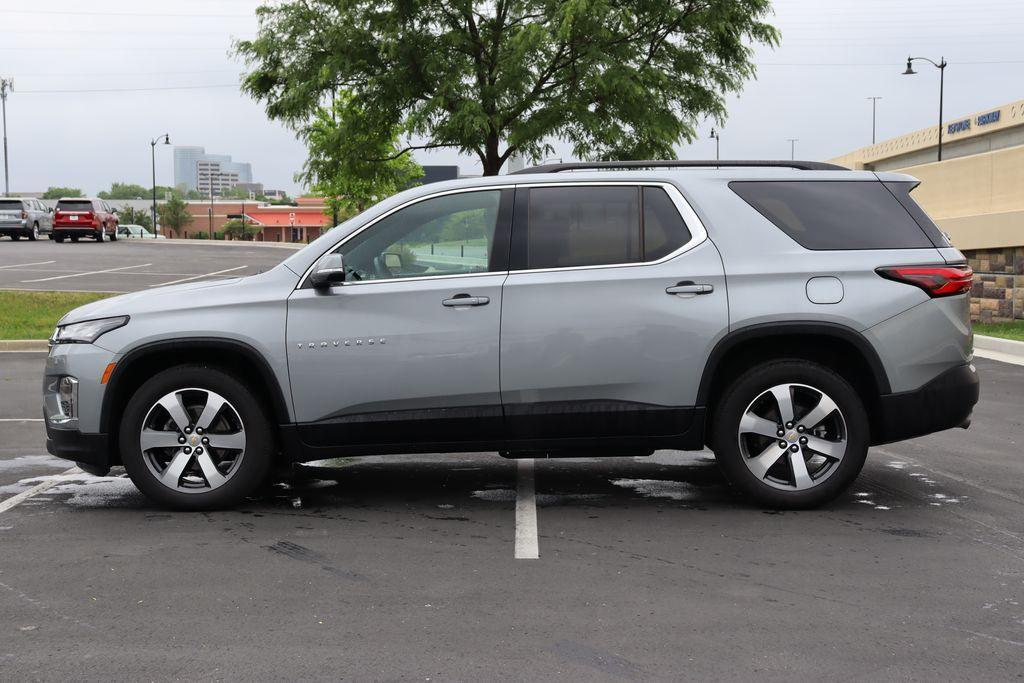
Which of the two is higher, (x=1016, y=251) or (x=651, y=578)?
(x=1016, y=251)

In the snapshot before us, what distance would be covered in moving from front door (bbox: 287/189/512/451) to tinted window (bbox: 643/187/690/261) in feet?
2.66

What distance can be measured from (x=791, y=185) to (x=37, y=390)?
27.9 ft

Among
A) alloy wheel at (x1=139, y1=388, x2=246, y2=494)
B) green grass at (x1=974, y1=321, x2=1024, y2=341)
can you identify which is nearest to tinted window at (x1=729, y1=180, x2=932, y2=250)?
alloy wheel at (x1=139, y1=388, x2=246, y2=494)

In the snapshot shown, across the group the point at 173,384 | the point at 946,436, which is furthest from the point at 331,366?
the point at 946,436

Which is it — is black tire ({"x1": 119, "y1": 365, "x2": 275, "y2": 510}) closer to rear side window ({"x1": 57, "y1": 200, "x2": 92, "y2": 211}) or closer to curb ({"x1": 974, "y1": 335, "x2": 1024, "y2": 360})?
curb ({"x1": 974, "y1": 335, "x2": 1024, "y2": 360})

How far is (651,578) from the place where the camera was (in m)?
5.04

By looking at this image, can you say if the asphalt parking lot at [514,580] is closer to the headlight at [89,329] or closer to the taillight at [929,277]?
the headlight at [89,329]

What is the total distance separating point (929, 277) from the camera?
6242mm

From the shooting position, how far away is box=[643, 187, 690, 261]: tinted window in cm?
627

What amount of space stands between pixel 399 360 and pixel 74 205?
4406 cm

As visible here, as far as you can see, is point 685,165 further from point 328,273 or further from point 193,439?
point 193,439

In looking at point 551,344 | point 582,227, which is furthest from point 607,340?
point 582,227

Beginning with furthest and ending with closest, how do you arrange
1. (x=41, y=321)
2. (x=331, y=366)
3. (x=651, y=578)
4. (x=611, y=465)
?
(x=41, y=321) → (x=611, y=465) → (x=331, y=366) → (x=651, y=578)

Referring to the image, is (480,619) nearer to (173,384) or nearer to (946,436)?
(173,384)
